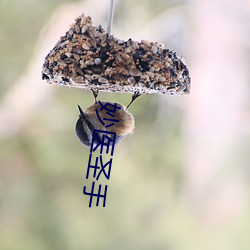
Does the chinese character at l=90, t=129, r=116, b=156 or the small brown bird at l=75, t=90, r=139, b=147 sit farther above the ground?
the small brown bird at l=75, t=90, r=139, b=147

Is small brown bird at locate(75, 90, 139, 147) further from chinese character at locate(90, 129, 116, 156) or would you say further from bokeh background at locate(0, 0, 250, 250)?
bokeh background at locate(0, 0, 250, 250)

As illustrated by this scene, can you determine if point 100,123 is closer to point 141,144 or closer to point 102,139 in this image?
point 102,139

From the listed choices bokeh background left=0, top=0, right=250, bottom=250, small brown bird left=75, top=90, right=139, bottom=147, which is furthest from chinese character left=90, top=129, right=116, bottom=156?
bokeh background left=0, top=0, right=250, bottom=250

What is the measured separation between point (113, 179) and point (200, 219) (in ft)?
1.55

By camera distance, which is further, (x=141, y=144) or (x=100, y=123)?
(x=141, y=144)

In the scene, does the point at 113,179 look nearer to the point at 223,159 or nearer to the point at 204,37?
the point at 223,159

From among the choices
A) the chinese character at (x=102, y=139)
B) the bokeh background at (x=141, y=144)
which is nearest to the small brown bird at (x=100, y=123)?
the chinese character at (x=102, y=139)

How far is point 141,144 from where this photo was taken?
2.81 metres

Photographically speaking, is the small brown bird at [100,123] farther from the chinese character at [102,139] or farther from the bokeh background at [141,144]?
the bokeh background at [141,144]

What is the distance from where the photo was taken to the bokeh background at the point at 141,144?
2.49 m

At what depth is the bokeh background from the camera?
8.16 feet

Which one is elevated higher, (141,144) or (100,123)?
(141,144)

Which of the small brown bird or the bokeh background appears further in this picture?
the bokeh background

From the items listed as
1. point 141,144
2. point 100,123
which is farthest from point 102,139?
point 141,144
